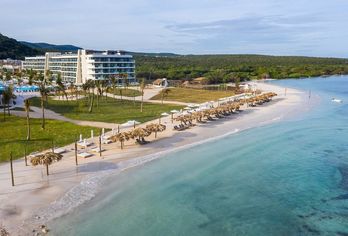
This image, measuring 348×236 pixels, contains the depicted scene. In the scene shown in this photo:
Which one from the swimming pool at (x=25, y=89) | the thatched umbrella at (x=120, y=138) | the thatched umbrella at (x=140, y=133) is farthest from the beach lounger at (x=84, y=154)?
the swimming pool at (x=25, y=89)

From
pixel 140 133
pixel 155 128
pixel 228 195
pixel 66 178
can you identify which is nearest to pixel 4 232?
pixel 66 178

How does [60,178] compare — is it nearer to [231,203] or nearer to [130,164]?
[130,164]

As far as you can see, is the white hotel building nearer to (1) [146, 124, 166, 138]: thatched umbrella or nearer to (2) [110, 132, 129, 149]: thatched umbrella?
(1) [146, 124, 166, 138]: thatched umbrella

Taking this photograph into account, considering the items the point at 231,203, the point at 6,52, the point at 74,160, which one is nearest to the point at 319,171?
the point at 231,203

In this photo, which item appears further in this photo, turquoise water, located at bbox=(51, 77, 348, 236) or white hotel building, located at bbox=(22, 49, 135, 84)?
white hotel building, located at bbox=(22, 49, 135, 84)

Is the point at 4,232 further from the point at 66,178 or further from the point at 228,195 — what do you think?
the point at 228,195

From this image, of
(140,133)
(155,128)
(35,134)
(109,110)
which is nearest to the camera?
(140,133)

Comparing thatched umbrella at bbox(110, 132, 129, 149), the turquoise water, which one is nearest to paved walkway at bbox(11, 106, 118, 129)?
thatched umbrella at bbox(110, 132, 129, 149)
